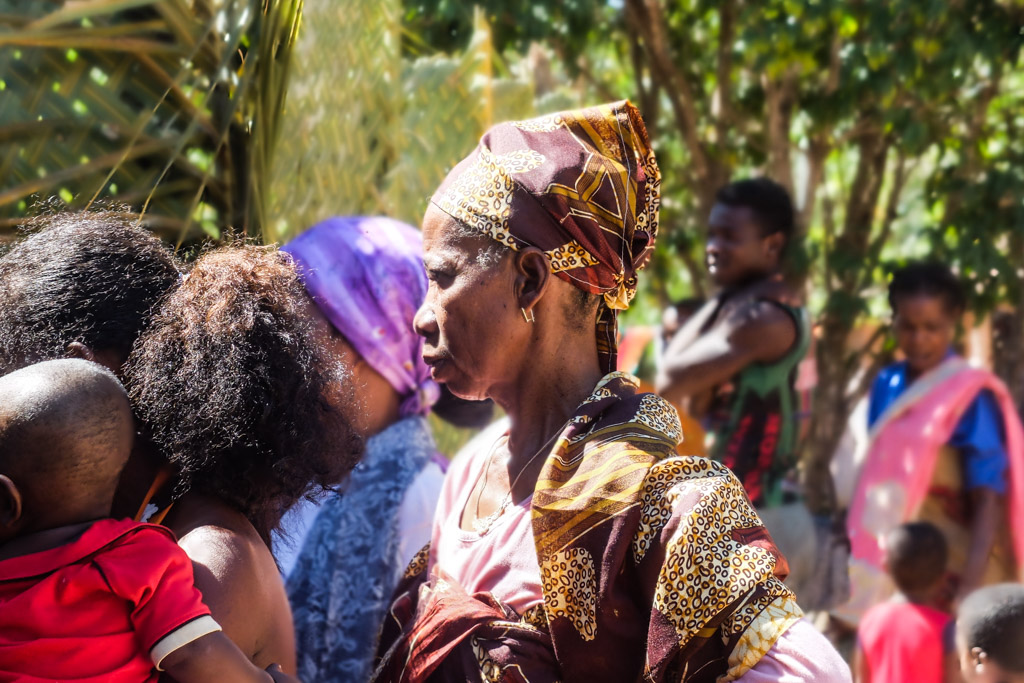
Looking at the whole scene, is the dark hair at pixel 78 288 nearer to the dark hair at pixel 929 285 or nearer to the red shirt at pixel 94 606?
the red shirt at pixel 94 606

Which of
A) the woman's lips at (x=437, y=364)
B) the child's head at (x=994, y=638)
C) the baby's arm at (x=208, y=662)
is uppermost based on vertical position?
the woman's lips at (x=437, y=364)

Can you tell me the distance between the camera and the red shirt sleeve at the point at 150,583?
4.44ft

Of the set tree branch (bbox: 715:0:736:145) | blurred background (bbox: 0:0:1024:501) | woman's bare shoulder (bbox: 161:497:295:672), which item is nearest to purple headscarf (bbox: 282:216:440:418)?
blurred background (bbox: 0:0:1024:501)

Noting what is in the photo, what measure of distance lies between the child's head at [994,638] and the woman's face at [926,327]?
1.39 metres

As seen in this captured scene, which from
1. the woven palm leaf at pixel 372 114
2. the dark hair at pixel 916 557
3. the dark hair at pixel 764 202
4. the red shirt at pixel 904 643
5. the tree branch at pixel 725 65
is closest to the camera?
the woven palm leaf at pixel 372 114

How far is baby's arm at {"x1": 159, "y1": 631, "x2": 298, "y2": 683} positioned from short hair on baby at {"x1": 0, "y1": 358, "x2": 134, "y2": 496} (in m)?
0.25

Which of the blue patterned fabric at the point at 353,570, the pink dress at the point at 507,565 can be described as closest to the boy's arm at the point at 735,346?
the blue patterned fabric at the point at 353,570

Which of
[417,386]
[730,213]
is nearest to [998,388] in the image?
[730,213]

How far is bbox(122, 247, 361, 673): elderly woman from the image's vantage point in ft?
5.18

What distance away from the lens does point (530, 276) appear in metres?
1.75

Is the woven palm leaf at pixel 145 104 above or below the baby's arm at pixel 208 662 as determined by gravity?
above

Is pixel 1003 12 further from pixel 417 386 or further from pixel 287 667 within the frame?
pixel 287 667

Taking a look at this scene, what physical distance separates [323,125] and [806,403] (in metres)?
3.31

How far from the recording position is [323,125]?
3746 mm
